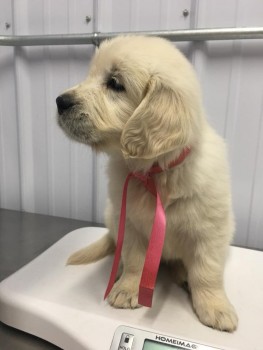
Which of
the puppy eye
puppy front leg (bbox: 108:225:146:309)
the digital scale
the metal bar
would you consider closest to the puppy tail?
the digital scale

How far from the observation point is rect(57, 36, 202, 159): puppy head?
67 centimetres

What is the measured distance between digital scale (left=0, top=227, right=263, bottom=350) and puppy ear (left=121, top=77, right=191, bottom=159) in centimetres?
35

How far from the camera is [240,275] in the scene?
94cm

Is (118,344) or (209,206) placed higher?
(209,206)

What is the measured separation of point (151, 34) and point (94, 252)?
2.27 ft

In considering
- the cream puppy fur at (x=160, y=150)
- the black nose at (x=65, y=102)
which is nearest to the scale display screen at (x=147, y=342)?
the cream puppy fur at (x=160, y=150)

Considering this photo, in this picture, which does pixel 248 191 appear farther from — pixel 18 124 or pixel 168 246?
pixel 18 124

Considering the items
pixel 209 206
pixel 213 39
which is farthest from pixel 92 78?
pixel 213 39

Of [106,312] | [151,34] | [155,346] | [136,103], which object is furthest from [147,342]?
[151,34]

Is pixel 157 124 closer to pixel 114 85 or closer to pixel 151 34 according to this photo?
pixel 114 85

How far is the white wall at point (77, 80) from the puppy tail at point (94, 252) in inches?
15.0

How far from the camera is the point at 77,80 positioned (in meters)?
1.33

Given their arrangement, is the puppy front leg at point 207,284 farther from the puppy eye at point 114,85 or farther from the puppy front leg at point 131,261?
the puppy eye at point 114,85

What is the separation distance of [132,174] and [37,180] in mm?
809
